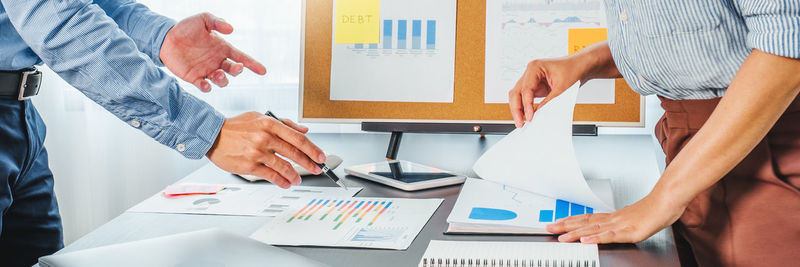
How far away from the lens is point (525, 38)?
5.14 feet

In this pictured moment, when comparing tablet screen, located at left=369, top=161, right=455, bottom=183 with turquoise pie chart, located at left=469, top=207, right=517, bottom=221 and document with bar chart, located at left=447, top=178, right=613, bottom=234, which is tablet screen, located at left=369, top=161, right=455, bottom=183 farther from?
turquoise pie chart, located at left=469, top=207, right=517, bottom=221

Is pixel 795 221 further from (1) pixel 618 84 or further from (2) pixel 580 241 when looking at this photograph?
(1) pixel 618 84

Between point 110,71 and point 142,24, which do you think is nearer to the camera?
point 110,71

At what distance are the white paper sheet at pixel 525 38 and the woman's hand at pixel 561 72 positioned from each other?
0.25m

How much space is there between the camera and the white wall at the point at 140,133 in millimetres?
2230

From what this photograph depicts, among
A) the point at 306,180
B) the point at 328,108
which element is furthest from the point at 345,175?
the point at 328,108

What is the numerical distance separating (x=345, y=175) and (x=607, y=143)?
2.32 ft

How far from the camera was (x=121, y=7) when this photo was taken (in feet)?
4.60

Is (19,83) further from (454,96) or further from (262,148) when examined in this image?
(454,96)

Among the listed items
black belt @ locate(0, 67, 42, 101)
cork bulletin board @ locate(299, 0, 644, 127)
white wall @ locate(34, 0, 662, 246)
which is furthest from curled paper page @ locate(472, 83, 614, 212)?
white wall @ locate(34, 0, 662, 246)

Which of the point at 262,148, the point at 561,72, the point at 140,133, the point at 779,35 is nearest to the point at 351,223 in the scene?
the point at 262,148

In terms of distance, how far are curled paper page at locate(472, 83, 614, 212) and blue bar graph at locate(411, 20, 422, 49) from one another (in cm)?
46

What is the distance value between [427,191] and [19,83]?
709 millimetres

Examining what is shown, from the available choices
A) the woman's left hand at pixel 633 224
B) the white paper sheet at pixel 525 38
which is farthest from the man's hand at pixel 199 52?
the woman's left hand at pixel 633 224
